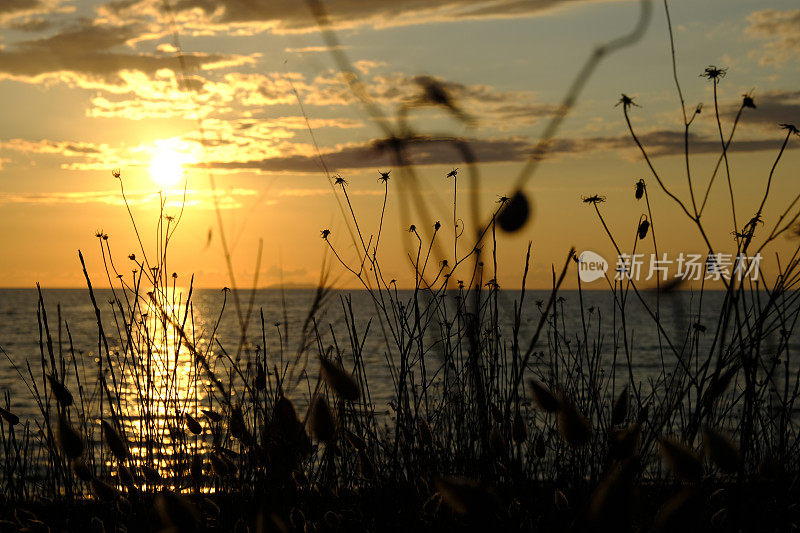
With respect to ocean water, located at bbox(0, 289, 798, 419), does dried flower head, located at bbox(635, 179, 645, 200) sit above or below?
above

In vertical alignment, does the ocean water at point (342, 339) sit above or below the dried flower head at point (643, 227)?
below

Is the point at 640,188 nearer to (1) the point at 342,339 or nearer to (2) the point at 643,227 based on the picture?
(2) the point at 643,227

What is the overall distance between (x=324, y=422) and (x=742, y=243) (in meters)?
0.97

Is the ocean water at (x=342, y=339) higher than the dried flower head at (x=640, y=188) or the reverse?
the reverse

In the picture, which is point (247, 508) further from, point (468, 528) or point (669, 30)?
point (669, 30)

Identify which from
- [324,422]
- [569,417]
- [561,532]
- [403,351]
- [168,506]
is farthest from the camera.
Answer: [403,351]

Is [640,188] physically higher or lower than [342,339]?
higher

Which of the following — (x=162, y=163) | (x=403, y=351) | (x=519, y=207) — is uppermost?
(x=162, y=163)

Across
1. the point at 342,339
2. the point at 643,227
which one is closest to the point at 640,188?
the point at 643,227

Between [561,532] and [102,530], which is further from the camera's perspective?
[102,530]

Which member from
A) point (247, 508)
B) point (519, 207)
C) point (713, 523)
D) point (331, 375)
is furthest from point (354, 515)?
point (519, 207)

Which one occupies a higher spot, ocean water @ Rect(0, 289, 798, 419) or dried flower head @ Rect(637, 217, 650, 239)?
dried flower head @ Rect(637, 217, 650, 239)

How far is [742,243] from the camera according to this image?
63.9 inches

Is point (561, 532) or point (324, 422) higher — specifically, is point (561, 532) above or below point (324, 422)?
below
